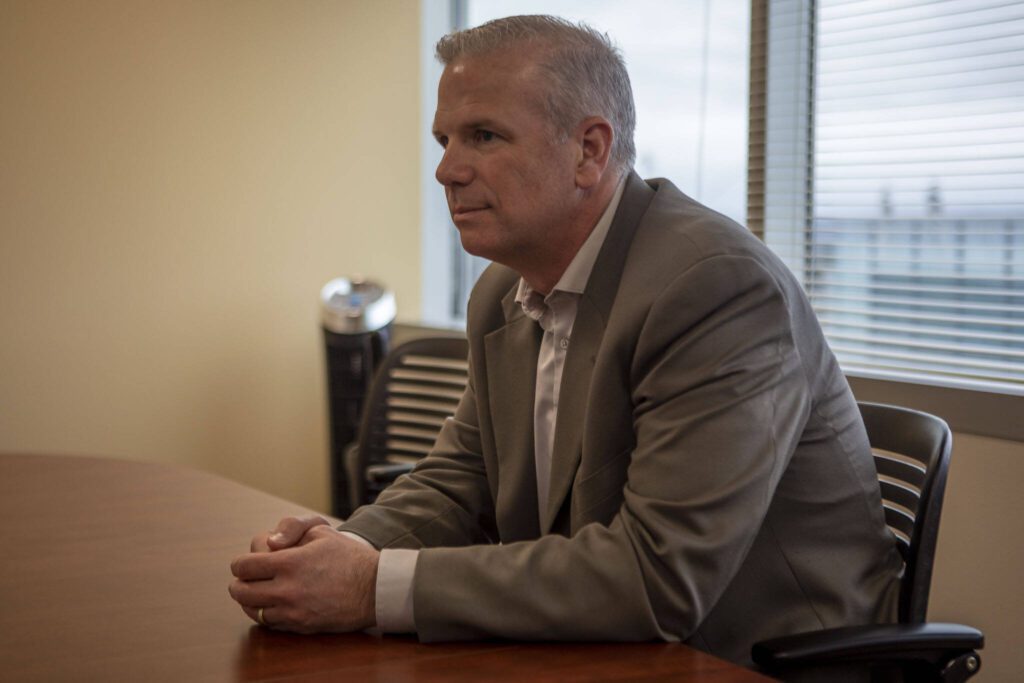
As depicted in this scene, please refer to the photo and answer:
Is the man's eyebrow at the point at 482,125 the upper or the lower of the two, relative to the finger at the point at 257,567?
upper

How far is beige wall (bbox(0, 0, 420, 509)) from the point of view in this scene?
3.57 m

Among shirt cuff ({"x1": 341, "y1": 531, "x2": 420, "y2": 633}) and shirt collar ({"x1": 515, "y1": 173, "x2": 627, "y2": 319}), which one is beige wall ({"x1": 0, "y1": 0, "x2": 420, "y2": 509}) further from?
shirt cuff ({"x1": 341, "y1": 531, "x2": 420, "y2": 633})

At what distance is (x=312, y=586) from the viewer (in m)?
1.27

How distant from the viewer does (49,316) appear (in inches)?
142

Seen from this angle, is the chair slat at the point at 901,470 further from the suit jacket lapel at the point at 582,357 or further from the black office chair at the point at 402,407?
the black office chair at the point at 402,407

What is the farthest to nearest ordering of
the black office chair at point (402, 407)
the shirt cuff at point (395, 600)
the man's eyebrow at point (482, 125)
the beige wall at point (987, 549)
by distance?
the black office chair at point (402, 407) < the beige wall at point (987, 549) < the man's eyebrow at point (482, 125) < the shirt cuff at point (395, 600)

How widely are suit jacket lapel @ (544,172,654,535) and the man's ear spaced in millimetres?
74

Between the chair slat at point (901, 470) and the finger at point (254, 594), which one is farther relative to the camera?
the chair slat at point (901, 470)

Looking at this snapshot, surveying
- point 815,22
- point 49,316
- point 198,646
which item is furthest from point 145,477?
point 815,22

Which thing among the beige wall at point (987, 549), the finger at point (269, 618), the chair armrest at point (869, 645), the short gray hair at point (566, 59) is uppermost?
the short gray hair at point (566, 59)

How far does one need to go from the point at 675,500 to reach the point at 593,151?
58 cm

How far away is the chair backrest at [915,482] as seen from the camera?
1465mm

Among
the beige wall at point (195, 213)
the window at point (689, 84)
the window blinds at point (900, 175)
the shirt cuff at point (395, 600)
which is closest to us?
the shirt cuff at point (395, 600)

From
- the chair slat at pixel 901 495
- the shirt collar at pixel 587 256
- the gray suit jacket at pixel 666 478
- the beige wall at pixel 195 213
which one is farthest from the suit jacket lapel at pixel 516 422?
the beige wall at pixel 195 213
